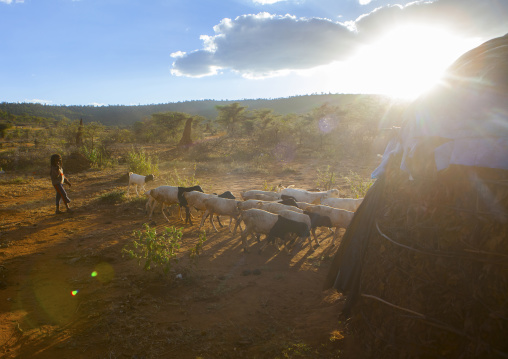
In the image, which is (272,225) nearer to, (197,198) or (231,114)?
(197,198)

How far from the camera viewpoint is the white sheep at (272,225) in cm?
637

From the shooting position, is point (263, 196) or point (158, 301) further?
point (263, 196)

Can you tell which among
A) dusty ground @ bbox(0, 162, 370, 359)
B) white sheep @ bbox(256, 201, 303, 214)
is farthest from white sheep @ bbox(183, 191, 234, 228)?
white sheep @ bbox(256, 201, 303, 214)

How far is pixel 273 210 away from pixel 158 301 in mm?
3565

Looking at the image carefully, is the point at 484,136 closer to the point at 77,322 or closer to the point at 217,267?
the point at 217,267

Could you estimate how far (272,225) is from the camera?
6480 mm

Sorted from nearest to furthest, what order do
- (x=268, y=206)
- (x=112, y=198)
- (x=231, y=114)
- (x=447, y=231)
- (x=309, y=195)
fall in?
(x=447, y=231), (x=268, y=206), (x=309, y=195), (x=112, y=198), (x=231, y=114)

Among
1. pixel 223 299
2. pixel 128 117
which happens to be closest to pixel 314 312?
pixel 223 299

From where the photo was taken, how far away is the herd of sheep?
255 inches

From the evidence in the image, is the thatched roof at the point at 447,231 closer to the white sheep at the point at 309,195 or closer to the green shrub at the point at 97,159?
the white sheep at the point at 309,195

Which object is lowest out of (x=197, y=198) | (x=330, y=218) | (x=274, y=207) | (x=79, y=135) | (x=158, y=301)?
(x=158, y=301)

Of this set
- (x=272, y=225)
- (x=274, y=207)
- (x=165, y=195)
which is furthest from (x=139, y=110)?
(x=272, y=225)

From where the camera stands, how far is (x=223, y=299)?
4746mm

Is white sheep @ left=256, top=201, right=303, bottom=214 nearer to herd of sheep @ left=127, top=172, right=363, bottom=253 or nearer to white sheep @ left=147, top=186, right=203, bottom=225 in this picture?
herd of sheep @ left=127, top=172, right=363, bottom=253
